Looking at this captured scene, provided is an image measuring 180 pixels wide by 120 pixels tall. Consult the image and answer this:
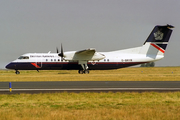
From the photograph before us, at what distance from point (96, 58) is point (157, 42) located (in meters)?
11.5

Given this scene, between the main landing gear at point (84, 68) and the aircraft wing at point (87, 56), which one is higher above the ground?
the aircraft wing at point (87, 56)

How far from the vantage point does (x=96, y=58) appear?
42562mm

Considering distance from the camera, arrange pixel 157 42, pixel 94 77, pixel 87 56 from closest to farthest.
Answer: pixel 94 77 → pixel 87 56 → pixel 157 42

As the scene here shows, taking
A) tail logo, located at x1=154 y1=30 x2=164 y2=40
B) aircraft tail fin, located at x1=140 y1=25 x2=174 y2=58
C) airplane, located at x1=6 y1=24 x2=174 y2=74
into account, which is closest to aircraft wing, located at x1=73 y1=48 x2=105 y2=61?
airplane, located at x1=6 y1=24 x2=174 y2=74

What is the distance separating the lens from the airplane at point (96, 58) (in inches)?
1682

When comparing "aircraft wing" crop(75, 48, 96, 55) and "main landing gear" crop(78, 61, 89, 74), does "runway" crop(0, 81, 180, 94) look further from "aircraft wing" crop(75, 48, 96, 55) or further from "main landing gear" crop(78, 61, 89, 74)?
"main landing gear" crop(78, 61, 89, 74)

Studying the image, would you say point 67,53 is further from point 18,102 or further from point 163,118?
point 163,118

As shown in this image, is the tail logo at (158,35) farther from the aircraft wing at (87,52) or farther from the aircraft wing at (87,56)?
the aircraft wing at (87,52)

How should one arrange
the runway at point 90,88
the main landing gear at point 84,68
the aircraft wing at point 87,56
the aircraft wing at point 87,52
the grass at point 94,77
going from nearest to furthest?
1. the runway at point 90,88
2. the grass at point 94,77
3. the aircraft wing at point 87,52
4. the aircraft wing at point 87,56
5. the main landing gear at point 84,68

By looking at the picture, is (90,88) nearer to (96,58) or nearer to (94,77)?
(94,77)

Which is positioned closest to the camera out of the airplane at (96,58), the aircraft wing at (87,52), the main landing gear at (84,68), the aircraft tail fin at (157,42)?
the aircraft wing at (87,52)

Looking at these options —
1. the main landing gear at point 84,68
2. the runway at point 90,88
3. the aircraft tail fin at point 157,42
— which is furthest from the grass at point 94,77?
the runway at point 90,88

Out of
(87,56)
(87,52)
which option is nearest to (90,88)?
(87,52)

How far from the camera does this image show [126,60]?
142ft
